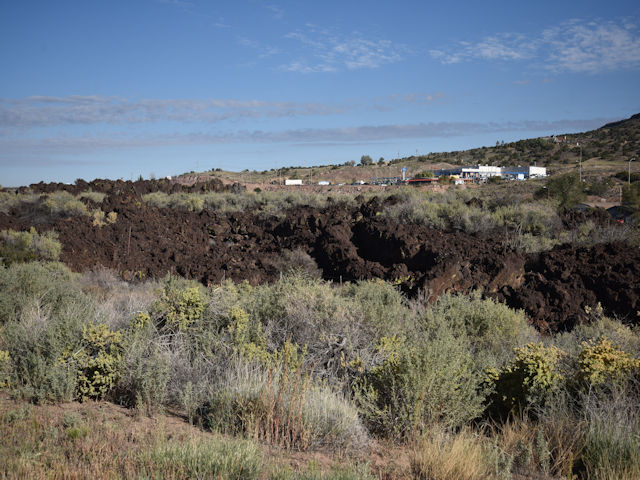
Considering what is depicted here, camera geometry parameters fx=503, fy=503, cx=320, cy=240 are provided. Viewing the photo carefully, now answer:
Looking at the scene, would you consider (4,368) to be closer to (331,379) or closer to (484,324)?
(331,379)

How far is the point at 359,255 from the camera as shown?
1688cm

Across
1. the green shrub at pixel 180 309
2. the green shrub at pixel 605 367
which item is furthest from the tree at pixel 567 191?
the green shrub at pixel 180 309

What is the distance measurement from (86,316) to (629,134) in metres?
71.5

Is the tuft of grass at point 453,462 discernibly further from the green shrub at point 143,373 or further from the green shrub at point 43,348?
the green shrub at point 43,348

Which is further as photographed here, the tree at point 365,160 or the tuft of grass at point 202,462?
the tree at point 365,160

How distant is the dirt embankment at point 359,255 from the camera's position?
1062 centimetres

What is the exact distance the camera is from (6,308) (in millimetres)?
8328

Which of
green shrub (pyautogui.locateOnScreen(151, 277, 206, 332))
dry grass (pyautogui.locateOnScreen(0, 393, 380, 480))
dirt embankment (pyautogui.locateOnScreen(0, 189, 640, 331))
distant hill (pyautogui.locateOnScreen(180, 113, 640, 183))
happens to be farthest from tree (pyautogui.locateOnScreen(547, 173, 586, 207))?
distant hill (pyautogui.locateOnScreen(180, 113, 640, 183))

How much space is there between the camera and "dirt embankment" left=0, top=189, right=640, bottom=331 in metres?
10.6

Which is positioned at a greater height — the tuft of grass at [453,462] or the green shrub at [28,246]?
the green shrub at [28,246]

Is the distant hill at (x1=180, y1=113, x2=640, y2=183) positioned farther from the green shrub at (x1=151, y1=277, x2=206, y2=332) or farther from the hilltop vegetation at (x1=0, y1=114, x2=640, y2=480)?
the green shrub at (x1=151, y1=277, x2=206, y2=332)

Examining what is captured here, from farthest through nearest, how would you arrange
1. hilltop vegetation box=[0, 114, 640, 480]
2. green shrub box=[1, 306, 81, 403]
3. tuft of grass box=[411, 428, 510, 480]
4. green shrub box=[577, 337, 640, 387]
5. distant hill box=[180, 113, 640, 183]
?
distant hill box=[180, 113, 640, 183]
green shrub box=[1, 306, 81, 403]
green shrub box=[577, 337, 640, 387]
hilltop vegetation box=[0, 114, 640, 480]
tuft of grass box=[411, 428, 510, 480]

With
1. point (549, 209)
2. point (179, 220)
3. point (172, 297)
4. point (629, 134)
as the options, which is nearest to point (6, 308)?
point (172, 297)

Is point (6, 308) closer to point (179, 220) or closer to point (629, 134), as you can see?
point (179, 220)
